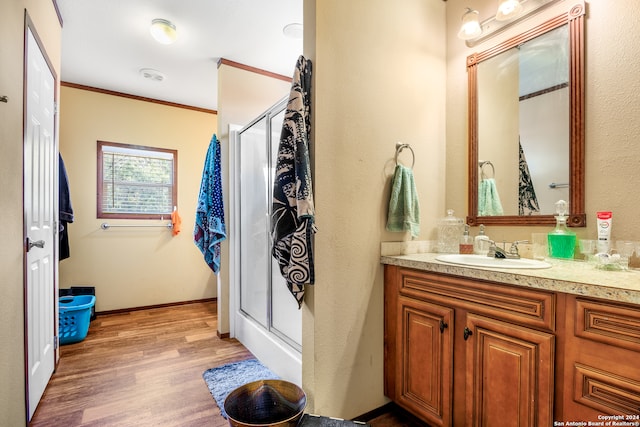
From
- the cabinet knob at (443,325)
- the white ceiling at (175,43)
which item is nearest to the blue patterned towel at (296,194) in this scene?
the cabinet knob at (443,325)

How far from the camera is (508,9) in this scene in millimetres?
1704

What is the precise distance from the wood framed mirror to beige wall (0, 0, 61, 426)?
234cm

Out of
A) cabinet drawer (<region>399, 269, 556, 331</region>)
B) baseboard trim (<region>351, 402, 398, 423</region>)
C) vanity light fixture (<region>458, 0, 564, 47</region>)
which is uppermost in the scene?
vanity light fixture (<region>458, 0, 564, 47</region>)

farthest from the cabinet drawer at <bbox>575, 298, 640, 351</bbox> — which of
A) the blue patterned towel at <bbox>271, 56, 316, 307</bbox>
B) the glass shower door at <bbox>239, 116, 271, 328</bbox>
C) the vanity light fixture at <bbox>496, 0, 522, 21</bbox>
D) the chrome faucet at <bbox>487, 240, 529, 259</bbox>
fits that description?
the glass shower door at <bbox>239, 116, 271, 328</bbox>

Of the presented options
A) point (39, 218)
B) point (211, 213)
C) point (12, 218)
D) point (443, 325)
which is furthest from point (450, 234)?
point (39, 218)

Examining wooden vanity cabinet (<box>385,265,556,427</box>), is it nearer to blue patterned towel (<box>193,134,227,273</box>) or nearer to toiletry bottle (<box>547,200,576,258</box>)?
toiletry bottle (<box>547,200,576,258</box>)

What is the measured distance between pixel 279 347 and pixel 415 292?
1.07m

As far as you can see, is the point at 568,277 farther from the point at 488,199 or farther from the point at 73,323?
the point at 73,323

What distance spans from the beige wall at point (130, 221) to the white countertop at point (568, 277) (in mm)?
3412

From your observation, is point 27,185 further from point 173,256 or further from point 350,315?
point 173,256

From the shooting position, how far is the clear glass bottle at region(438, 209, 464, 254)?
193cm

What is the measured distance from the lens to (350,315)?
1642 mm

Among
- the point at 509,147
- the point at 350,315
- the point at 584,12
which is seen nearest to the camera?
the point at 584,12

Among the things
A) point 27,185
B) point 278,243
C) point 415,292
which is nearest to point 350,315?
point 415,292
